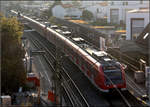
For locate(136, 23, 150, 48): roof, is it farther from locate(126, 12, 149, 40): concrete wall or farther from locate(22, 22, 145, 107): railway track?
locate(126, 12, 149, 40): concrete wall

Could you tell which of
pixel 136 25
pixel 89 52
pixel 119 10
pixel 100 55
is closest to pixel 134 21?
pixel 136 25

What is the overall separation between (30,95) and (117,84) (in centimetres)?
401

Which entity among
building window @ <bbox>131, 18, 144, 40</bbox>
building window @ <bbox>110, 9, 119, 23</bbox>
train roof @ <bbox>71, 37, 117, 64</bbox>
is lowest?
train roof @ <bbox>71, 37, 117, 64</bbox>

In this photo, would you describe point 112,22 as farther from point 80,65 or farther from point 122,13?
point 80,65

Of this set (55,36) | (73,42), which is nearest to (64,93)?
(73,42)

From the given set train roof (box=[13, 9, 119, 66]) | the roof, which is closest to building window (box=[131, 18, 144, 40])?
the roof

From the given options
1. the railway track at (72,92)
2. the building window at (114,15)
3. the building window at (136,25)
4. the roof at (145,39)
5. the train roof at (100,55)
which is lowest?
the railway track at (72,92)

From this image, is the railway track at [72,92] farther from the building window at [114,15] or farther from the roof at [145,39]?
the building window at [114,15]

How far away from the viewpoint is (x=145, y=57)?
20.6 m

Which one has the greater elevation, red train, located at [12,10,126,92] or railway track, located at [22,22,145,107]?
red train, located at [12,10,126,92]

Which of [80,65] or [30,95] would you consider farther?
[80,65]

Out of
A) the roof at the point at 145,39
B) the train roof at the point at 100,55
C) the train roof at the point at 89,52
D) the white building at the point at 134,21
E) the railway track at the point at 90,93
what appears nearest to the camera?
the railway track at the point at 90,93

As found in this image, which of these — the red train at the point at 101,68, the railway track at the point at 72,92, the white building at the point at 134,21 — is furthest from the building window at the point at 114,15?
the railway track at the point at 72,92

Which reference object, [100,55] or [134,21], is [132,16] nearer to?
[134,21]
